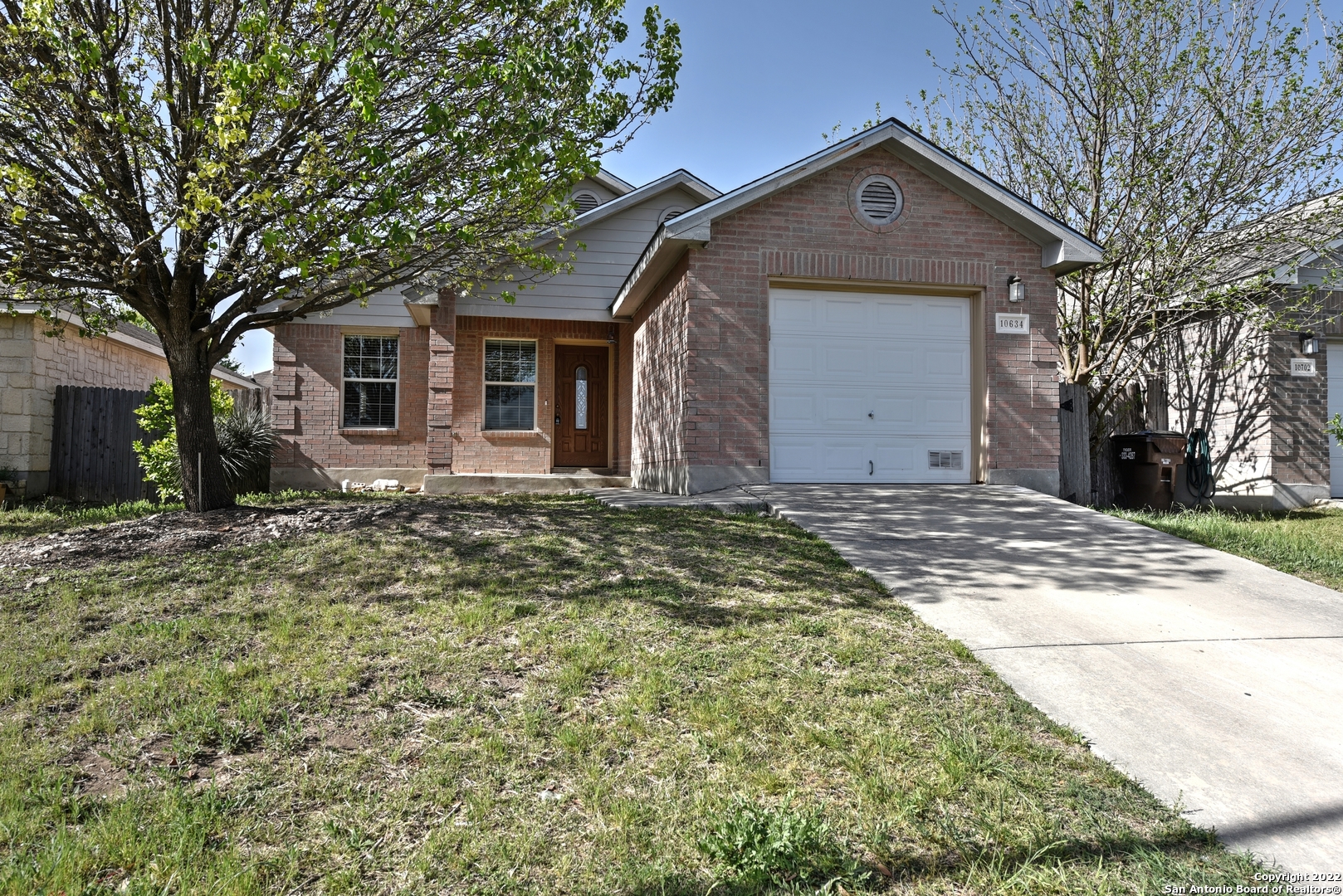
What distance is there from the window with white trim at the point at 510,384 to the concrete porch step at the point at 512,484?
3.51 feet

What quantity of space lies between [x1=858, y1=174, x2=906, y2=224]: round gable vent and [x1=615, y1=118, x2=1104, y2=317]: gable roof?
385 millimetres

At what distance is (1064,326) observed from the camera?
13.1 metres

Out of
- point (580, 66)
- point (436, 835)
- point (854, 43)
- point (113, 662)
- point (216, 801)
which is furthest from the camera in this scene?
point (854, 43)

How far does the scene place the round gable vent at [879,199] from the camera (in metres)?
9.98

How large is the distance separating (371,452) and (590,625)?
11.0 meters

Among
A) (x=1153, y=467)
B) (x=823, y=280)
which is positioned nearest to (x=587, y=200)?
(x=823, y=280)


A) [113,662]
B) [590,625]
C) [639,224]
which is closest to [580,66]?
[590,625]

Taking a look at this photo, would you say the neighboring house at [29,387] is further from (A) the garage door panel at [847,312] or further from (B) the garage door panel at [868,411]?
(A) the garage door panel at [847,312]

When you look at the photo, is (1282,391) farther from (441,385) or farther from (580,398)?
(441,385)

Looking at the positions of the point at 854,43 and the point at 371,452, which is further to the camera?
the point at 371,452

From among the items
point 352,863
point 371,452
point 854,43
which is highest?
point 854,43

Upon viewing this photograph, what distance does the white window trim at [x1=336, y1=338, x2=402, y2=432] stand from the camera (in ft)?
47.4

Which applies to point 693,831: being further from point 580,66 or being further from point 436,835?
point 580,66

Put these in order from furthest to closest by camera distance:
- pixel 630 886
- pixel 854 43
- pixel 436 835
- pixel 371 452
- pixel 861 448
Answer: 1. pixel 371 452
2. pixel 854 43
3. pixel 861 448
4. pixel 436 835
5. pixel 630 886
